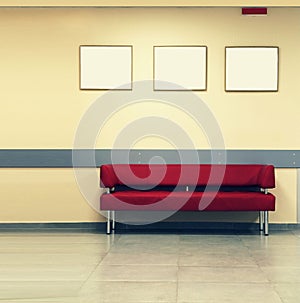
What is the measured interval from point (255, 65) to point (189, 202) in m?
1.91

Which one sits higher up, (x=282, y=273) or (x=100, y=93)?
(x=100, y=93)

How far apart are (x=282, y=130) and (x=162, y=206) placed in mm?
1802

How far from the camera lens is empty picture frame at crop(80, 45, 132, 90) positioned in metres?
7.88

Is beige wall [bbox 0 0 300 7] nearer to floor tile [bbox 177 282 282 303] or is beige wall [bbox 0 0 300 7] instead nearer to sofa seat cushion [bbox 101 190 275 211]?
sofa seat cushion [bbox 101 190 275 211]

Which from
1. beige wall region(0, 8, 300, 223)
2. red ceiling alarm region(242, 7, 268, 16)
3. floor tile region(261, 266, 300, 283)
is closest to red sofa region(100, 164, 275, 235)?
beige wall region(0, 8, 300, 223)

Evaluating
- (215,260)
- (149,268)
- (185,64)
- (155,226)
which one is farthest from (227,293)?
A: (185,64)

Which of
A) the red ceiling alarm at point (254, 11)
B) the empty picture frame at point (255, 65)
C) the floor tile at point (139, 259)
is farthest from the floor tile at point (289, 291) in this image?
the red ceiling alarm at point (254, 11)

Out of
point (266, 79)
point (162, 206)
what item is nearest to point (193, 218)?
point (162, 206)

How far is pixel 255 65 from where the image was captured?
7844mm

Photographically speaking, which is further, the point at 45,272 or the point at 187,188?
the point at 187,188

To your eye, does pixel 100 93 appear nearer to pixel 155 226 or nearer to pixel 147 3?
pixel 147 3

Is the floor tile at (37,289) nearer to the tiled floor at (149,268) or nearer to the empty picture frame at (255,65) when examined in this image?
the tiled floor at (149,268)

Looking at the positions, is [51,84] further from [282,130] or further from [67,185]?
[282,130]

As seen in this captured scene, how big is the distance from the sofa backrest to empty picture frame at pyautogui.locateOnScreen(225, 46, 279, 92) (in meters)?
1.01
